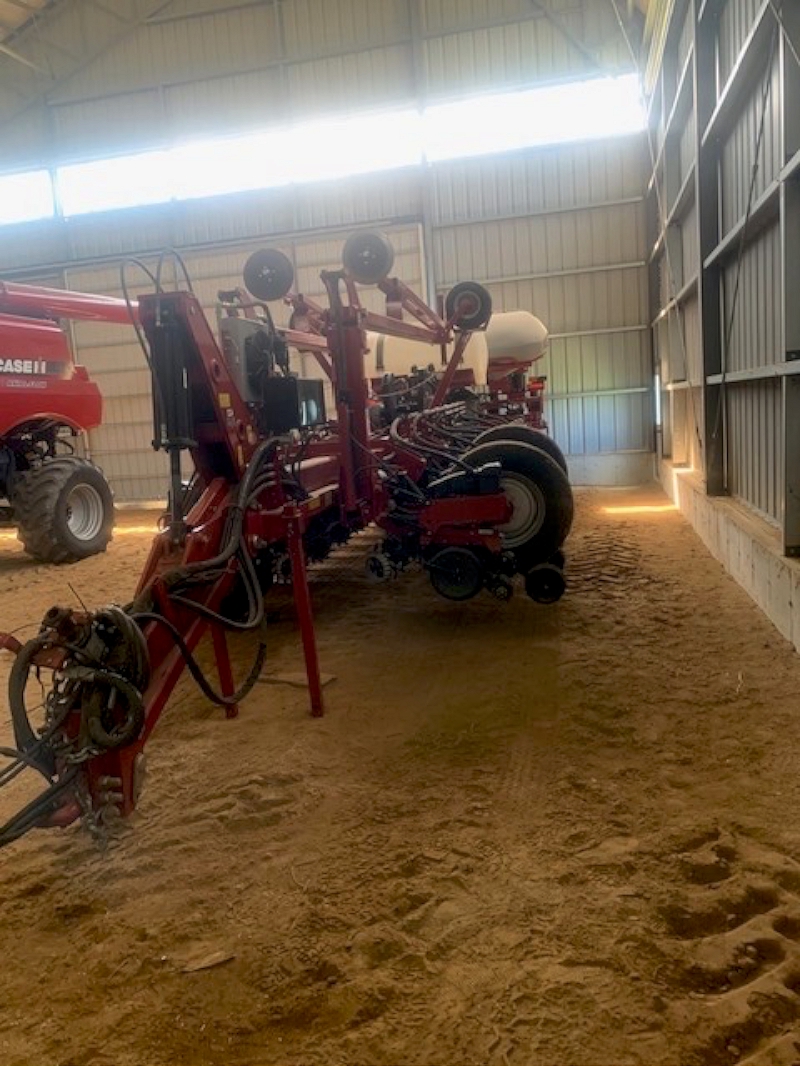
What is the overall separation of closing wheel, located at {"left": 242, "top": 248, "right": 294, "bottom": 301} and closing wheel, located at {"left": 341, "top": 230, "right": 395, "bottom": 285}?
48cm

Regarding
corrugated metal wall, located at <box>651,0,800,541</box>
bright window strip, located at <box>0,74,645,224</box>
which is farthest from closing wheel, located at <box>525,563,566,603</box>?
bright window strip, located at <box>0,74,645,224</box>

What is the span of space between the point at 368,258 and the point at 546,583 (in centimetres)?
278

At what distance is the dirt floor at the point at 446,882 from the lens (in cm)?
187

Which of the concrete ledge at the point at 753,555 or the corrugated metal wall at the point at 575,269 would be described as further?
the corrugated metal wall at the point at 575,269

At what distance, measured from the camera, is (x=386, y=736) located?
359 centimetres

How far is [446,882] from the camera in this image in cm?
244

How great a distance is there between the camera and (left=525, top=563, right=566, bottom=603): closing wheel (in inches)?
203

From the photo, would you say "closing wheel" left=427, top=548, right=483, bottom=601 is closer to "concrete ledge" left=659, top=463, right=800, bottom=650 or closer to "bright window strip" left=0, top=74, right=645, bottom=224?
"concrete ledge" left=659, top=463, right=800, bottom=650

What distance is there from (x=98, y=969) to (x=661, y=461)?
1234 centimetres

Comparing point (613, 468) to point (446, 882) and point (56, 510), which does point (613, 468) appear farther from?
point (446, 882)

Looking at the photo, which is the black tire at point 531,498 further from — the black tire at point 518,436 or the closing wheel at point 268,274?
the closing wheel at point 268,274

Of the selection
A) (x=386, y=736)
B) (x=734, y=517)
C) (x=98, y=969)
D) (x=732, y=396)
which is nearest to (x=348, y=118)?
(x=732, y=396)

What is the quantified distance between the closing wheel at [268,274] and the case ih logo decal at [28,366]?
3.73 metres

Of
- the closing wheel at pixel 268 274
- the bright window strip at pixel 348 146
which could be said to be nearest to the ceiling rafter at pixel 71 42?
the bright window strip at pixel 348 146
